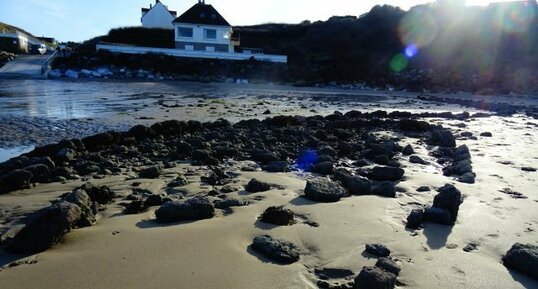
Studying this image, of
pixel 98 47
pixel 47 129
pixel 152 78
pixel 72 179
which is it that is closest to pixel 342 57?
pixel 152 78

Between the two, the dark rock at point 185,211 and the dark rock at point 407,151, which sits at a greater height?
the dark rock at point 185,211

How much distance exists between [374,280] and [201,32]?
42.9 metres

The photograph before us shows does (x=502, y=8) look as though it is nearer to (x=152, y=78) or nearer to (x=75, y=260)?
(x=152, y=78)

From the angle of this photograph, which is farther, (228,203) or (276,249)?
(228,203)

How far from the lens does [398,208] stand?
15.3 feet

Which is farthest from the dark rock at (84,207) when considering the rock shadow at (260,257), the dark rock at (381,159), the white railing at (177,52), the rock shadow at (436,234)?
the white railing at (177,52)

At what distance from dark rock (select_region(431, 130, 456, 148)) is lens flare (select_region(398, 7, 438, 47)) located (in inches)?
1605

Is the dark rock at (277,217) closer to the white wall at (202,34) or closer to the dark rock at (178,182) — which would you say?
the dark rock at (178,182)

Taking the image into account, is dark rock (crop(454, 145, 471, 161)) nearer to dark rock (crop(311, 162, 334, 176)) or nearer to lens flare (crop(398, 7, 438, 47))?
dark rock (crop(311, 162, 334, 176))

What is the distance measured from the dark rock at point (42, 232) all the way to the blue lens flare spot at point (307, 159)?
377cm

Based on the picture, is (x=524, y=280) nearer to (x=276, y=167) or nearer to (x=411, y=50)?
(x=276, y=167)

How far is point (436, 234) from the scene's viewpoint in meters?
3.90

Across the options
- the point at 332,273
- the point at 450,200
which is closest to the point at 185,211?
the point at 332,273

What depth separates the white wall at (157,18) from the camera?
175ft
